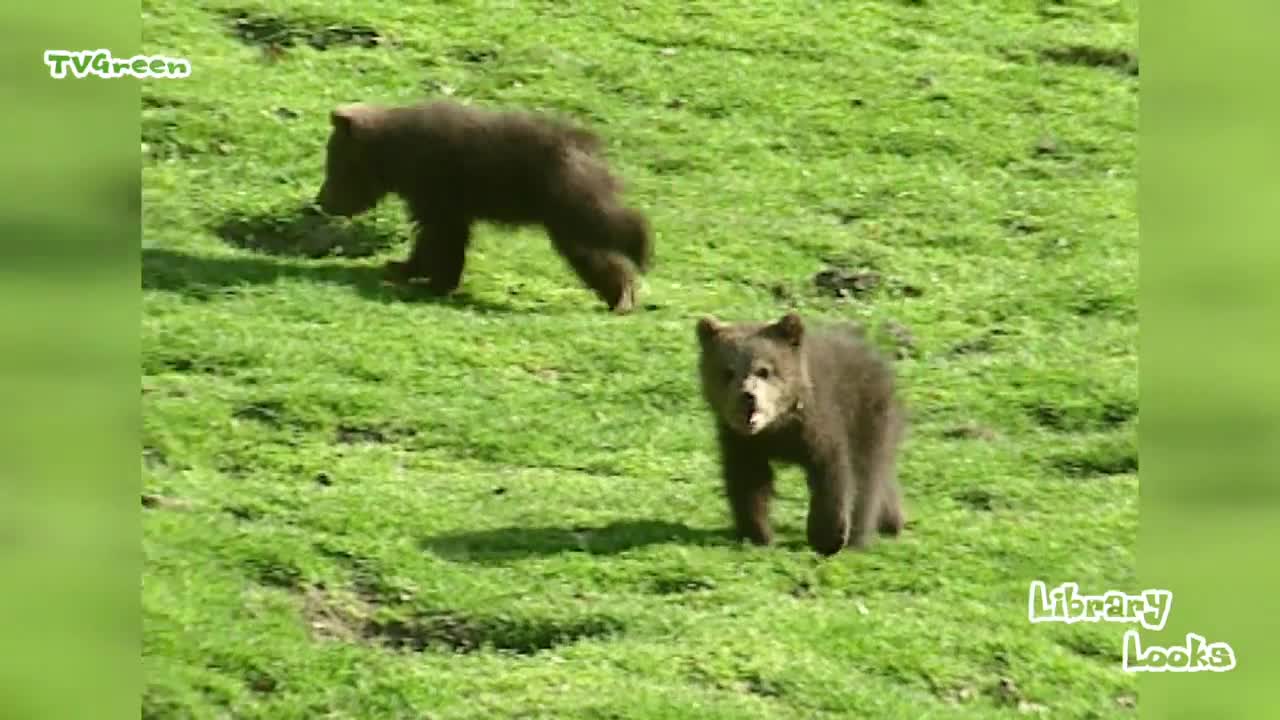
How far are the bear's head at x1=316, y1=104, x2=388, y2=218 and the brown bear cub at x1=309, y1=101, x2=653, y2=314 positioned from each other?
0.04 feet

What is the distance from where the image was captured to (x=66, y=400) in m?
7.82

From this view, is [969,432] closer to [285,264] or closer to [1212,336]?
[1212,336]

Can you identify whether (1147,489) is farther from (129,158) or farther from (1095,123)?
(1095,123)

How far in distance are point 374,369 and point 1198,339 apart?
421 centimetres

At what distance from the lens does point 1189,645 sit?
9.75 metres

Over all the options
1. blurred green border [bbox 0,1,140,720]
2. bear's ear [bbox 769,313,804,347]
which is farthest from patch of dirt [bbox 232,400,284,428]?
blurred green border [bbox 0,1,140,720]

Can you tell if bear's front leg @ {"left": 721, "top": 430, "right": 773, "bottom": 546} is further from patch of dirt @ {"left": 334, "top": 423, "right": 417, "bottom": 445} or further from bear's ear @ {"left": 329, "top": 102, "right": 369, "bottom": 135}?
bear's ear @ {"left": 329, "top": 102, "right": 369, "bottom": 135}

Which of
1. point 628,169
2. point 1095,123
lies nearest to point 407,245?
point 628,169

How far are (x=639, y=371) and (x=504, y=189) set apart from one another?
61.1 inches

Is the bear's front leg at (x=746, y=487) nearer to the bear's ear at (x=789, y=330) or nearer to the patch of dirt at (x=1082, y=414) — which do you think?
the bear's ear at (x=789, y=330)

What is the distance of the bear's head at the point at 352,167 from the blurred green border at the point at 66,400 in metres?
5.91

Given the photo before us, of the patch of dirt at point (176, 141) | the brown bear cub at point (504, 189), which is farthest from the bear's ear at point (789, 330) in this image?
the patch of dirt at point (176, 141)

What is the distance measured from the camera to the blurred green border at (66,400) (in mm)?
7699

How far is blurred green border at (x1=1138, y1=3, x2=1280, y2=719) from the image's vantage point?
31.2 feet
